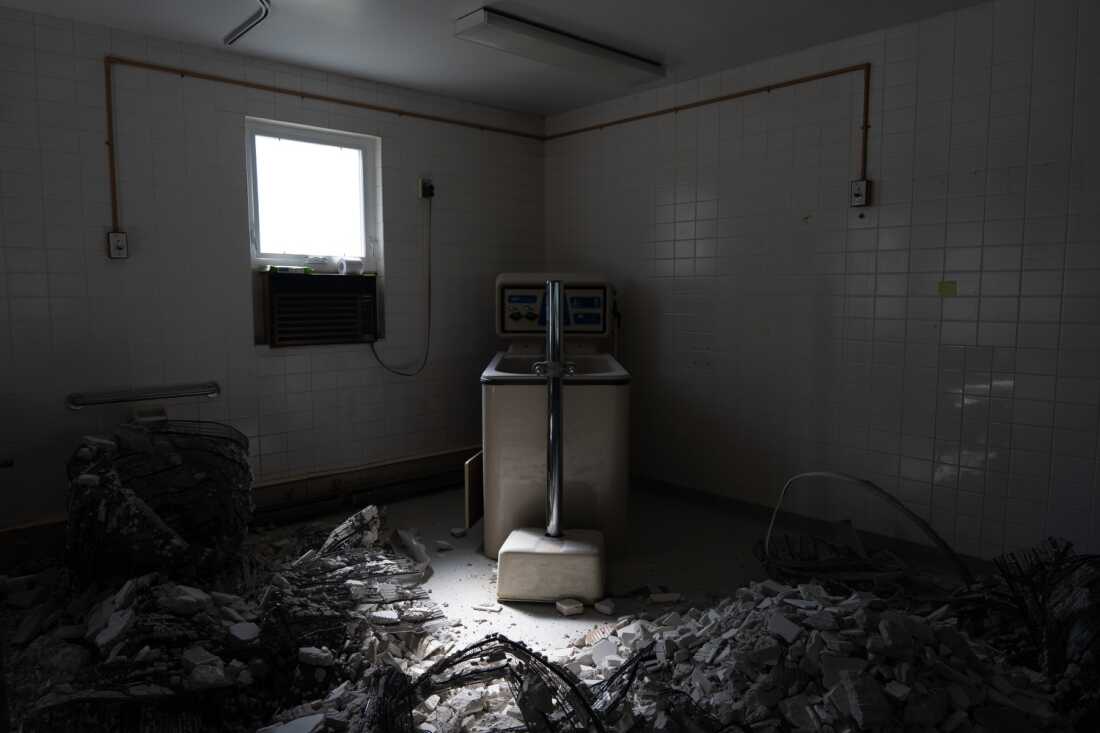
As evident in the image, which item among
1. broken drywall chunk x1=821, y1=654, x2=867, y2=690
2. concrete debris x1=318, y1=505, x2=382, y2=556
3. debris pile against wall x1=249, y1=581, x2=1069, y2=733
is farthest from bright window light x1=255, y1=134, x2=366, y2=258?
broken drywall chunk x1=821, y1=654, x2=867, y2=690

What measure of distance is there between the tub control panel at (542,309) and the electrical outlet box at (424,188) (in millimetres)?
815

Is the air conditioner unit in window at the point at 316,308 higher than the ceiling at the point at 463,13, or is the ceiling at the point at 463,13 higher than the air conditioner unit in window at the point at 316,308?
the ceiling at the point at 463,13

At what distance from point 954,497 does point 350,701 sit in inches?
105

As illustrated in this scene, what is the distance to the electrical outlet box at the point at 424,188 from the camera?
4359 mm

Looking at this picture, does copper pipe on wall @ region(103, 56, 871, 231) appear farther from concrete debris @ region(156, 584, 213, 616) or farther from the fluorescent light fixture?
concrete debris @ region(156, 584, 213, 616)

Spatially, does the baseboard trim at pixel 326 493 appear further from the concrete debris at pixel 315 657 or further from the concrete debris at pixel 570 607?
the concrete debris at pixel 570 607

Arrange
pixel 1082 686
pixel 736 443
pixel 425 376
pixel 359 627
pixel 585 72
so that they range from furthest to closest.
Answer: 1. pixel 425 376
2. pixel 736 443
3. pixel 585 72
4. pixel 359 627
5. pixel 1082 686

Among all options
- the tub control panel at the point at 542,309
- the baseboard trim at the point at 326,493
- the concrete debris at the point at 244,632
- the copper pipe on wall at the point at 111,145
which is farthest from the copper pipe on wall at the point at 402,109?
the concrete debris at the point at 244,632

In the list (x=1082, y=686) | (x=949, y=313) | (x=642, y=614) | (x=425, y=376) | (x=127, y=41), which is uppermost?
(x=127, y=41)

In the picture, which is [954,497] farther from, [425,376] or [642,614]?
[425,376]

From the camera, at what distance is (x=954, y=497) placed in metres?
3.14

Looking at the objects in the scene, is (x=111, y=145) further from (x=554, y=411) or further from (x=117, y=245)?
(x=554, y=411)

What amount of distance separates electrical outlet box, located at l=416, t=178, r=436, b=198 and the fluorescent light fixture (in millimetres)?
1129

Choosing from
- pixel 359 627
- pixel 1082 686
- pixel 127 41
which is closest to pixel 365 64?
pixel 127 41
